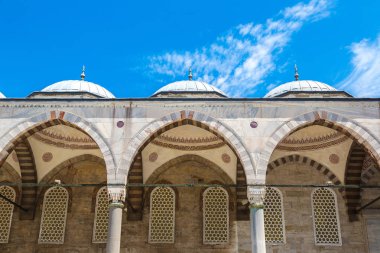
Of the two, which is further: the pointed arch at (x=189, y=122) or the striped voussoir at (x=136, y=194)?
the striped voussoir at (x=136, y=194)

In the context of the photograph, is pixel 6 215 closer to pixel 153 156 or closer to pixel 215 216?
pixel 153 156

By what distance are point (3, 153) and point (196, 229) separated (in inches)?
222

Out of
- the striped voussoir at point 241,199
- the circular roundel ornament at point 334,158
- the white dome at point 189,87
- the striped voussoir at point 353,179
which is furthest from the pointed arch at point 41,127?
the striped voussoir at point 353,179

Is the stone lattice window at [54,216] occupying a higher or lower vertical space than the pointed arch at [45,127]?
lower

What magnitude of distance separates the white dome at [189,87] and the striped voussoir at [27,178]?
15.0ft

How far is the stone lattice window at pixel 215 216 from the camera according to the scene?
489 inches

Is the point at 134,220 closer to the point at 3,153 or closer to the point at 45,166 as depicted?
the point at 45,166

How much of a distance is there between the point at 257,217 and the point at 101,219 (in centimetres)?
534

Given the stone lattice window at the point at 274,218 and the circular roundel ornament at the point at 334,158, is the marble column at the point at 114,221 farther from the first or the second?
the circular roundel ornament at the point at 334,158

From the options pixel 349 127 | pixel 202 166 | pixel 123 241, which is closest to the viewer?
pixel 349 127

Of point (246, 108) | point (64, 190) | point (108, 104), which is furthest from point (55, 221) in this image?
point (246, 108)

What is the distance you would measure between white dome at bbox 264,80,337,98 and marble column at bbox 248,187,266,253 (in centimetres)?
569

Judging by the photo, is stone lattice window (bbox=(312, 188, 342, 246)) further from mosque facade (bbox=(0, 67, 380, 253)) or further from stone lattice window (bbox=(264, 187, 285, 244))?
stone lattice window (bbox=(264, 187, 285, 244))

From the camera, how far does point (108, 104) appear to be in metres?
10.4
